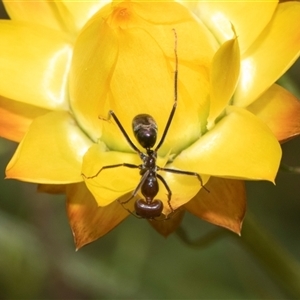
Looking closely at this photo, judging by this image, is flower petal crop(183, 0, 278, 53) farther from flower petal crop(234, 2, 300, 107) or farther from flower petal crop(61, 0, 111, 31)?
flower petal crop(61, 0, 111, 31)

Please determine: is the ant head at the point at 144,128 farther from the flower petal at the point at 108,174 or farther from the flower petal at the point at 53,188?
the flower petal at the point at 53,188

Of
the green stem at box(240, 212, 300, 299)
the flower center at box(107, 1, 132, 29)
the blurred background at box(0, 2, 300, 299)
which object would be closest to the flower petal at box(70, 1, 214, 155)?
the flower center at box(107, 1, 132, 29)

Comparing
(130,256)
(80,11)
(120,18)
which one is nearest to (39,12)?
(80,11)

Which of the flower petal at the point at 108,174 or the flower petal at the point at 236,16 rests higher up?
the flower petal at the point at 236,16

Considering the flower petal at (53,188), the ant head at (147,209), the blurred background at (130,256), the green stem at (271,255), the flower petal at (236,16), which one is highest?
the flower petal at (236,16)

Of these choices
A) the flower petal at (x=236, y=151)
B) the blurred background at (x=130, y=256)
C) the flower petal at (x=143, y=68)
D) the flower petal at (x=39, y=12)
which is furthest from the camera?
the blurred background at (x=130, y=256)

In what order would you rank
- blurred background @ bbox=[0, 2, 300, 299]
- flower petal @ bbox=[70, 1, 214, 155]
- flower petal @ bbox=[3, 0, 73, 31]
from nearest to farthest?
flower petal @ bbox=[70, 1, 214, 155] → flower petal @ bbox=[3, 0, 73, 31] → blurred background @ bbox=[0, 2, 300, 299]

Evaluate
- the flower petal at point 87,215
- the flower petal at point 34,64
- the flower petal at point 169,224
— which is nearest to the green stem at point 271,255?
the flower petal at point 169,224
